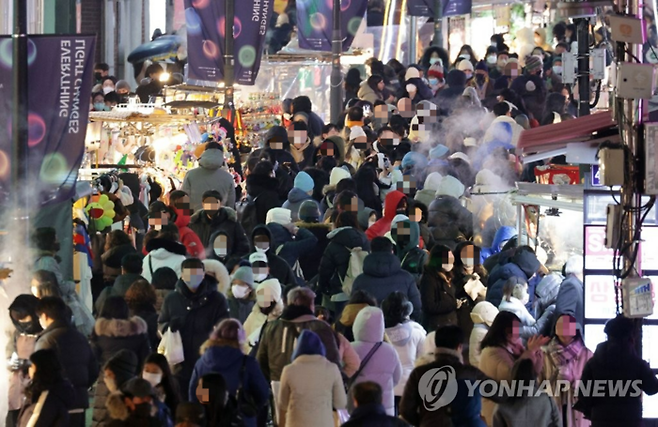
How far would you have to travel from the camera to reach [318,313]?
12820 millimetres

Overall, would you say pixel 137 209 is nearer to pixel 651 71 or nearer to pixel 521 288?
pixel 521 288

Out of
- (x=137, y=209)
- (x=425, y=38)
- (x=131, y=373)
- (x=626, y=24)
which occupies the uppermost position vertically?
(x=425, y=38)

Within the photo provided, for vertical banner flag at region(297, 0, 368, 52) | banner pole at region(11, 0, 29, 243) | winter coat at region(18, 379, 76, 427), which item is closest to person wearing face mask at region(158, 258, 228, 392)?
banner pole at region(11, 0, 29, 243)

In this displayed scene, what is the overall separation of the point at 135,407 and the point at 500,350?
126 inches

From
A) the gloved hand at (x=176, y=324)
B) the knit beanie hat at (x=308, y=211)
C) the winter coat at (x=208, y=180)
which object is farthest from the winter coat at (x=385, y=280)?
the winter coat at (x=208, y=180)

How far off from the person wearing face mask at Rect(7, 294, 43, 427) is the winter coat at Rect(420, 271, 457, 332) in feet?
12.2

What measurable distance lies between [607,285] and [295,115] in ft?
37.5

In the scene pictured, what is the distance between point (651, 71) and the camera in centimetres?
1138

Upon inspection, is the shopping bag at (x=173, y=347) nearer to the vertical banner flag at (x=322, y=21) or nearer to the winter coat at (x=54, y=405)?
the winter coat at (x=54, y=405)

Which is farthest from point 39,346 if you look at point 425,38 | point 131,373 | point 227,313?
point 425,38

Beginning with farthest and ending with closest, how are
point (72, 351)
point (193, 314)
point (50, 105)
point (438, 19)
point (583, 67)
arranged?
point (438, 19), point (583, 67), point (50, 105), point (193, 314), point (72, 351)

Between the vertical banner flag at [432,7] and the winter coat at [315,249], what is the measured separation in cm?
1861

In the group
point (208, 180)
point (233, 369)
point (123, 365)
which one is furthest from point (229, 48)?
point (123, 365)

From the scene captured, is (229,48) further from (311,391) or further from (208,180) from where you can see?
(311,391)
